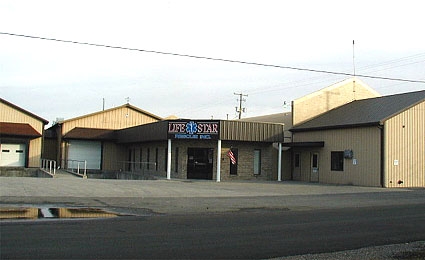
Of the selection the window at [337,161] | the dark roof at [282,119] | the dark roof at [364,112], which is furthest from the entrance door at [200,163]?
the dark roof at [282,119]

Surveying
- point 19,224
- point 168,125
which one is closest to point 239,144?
point 168,125

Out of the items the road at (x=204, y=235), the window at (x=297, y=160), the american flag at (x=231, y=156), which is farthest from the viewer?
the window at (x=297, y=160)

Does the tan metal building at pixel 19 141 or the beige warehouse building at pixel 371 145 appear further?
the tan metal building at pixel 19 141

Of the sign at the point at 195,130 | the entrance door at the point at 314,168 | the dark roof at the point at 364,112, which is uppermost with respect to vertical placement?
the dark roof at the point at 364,112

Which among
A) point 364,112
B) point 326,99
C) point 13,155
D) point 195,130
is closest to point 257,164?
point 195,130

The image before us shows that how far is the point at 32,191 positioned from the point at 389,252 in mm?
15830

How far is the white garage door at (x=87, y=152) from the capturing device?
155 feet

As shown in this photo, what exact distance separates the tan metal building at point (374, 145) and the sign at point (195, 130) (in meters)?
7.07

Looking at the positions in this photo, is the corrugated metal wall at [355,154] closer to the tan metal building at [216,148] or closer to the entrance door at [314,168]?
the entrance door at [314,168]

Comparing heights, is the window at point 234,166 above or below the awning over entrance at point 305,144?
below

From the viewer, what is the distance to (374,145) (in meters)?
31.0

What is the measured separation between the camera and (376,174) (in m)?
30.9

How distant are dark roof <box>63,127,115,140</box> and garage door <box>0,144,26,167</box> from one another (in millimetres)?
4115

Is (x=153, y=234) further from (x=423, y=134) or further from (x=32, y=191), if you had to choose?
(x=423, y=134)
